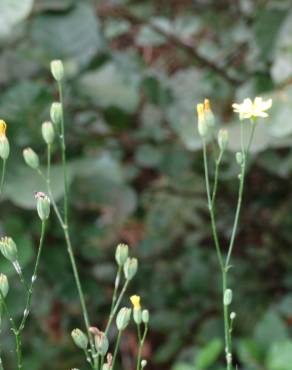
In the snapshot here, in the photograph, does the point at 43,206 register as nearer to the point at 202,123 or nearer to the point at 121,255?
the point at 121,255

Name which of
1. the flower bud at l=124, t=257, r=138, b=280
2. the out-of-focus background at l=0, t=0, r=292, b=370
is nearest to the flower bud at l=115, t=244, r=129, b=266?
the flower bud at l=124, t=257, r=138, b=280

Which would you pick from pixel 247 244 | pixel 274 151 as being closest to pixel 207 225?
pixel 247 244

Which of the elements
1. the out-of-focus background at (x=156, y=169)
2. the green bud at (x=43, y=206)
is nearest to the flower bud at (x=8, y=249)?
the green bud at (x=43, y=206)

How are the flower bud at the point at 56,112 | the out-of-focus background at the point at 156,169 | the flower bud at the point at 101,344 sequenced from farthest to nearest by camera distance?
the out-of-focus background at the point at 156,169 < the flower bud at the point at 56,112 < the flower bud at the point at 101,344

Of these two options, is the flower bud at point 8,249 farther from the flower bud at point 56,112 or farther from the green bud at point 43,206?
the flower bud at point 56,112

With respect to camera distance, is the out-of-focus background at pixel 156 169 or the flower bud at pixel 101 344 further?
the out-of-focus background at pixel 156 169

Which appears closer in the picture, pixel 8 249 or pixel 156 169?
pixel 8 249

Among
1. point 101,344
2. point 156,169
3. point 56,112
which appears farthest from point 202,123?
point 156,169

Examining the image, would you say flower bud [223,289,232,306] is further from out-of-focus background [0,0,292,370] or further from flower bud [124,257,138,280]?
out-of-focus background [0,0,292,370]
